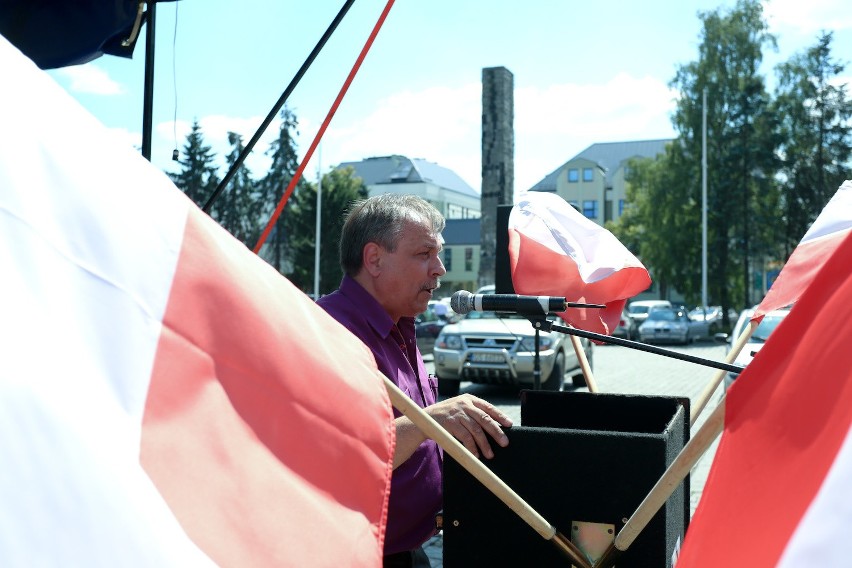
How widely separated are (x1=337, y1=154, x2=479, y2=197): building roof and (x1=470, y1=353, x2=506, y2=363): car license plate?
68.9 m

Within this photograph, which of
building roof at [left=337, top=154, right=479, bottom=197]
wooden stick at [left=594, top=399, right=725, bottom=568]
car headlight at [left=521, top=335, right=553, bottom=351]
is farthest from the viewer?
building roof at [left=337, top=154, right=479, bottom=197]

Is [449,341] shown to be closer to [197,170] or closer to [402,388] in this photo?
[402,388]

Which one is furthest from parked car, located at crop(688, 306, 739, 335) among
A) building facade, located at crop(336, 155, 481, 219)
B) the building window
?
the building window

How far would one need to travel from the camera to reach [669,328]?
30516mm

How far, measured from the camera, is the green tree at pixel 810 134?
3897 cm

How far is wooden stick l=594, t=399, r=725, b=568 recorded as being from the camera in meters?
1.38

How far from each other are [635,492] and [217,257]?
3.26 ft

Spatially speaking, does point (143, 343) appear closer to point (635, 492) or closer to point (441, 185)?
point (635, 492)

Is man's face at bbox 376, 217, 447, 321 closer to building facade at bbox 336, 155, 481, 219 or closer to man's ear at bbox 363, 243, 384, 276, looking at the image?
man's ear at bbox 363, 243, 384, 276

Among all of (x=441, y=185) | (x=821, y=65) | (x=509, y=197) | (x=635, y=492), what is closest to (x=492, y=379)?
(x=509, y=197)

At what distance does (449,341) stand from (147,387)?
12800 mm

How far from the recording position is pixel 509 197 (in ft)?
55.5

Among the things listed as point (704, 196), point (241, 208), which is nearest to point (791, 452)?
point (704, 196)

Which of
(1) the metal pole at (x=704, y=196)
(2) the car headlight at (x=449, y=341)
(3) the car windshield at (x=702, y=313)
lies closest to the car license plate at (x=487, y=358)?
(2) the car headlight at (x=449, y=341)
